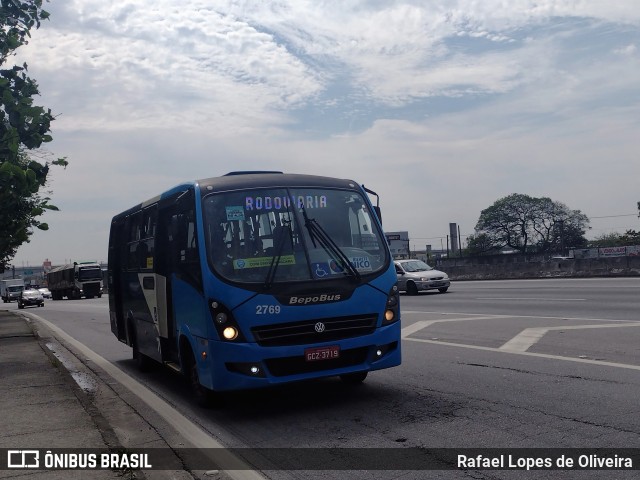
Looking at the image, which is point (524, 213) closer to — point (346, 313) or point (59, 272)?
point (59, 272)

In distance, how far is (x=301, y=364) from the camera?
7461mm

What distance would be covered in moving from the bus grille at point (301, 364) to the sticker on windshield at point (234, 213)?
5.36ft

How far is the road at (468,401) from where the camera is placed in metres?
6.21

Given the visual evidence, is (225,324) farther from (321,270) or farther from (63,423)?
(63,423)

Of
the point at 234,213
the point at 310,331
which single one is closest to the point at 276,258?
the point at 234,213

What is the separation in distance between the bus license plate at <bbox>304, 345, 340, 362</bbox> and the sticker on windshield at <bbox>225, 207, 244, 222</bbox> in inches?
65.5

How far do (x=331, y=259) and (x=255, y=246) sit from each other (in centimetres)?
84

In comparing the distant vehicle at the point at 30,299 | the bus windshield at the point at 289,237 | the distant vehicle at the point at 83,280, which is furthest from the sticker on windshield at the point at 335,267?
the distant vehicle at the point at 83,280

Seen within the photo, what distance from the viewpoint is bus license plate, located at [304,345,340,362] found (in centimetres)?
742

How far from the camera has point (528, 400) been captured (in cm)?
753

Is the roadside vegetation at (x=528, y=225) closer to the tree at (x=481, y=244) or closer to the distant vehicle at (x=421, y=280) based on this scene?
the tree at (x=481, y=244)

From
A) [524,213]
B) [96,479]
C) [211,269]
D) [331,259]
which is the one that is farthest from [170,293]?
[524,213]

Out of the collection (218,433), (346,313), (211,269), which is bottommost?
(218,433)

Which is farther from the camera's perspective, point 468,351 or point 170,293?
point 468,351
